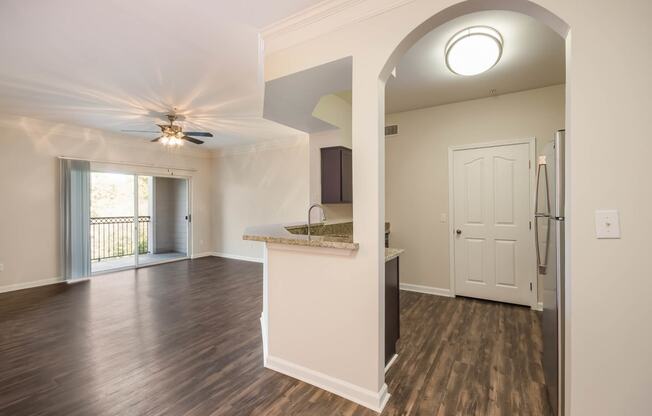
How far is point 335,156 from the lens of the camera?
393 centimetres

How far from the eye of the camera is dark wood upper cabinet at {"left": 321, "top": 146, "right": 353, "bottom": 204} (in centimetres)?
391

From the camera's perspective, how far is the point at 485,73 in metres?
3.15

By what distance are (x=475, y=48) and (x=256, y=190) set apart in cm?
531

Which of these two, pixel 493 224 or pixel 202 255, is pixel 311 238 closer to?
pixel 493 224

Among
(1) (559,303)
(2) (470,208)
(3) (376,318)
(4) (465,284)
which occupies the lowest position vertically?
(4) (465,284)

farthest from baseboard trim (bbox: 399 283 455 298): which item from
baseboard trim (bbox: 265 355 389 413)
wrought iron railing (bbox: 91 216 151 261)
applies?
wrought iron railing (bbox: 91 216 151 261)

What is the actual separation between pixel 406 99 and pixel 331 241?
272 cm

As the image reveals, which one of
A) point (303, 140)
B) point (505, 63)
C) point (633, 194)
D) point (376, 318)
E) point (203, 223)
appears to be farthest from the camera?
point (203, 223)

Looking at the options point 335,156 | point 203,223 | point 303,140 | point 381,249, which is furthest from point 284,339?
point 203,223

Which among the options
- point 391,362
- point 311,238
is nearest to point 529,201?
point 391,362

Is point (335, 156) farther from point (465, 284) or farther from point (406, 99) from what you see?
point (465, 284)

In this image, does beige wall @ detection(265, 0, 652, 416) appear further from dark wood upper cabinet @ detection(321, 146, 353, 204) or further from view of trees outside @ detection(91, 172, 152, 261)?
view of trees outside @ detection(91, 172, 152, 261)

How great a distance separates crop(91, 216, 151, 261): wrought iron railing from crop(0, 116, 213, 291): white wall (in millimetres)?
1647

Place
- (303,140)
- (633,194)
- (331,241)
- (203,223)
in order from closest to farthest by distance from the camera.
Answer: (633,194)
(331,241)
(303,140)
(203,223)
